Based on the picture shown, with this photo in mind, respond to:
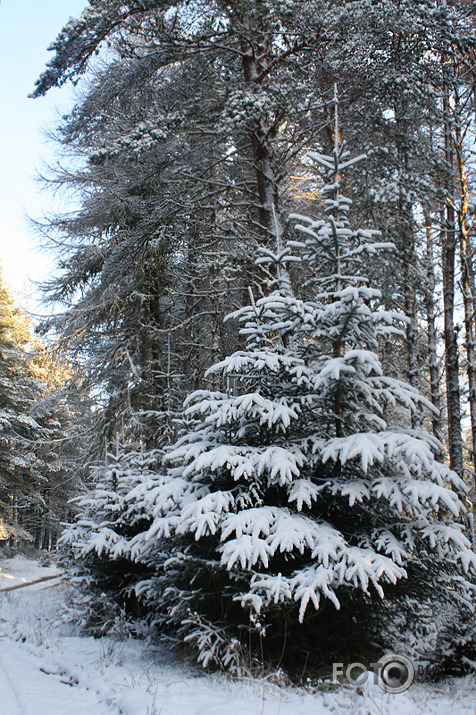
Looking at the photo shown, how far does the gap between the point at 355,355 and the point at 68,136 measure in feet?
32.7

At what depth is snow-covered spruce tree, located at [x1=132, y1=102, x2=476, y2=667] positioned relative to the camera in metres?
4.14

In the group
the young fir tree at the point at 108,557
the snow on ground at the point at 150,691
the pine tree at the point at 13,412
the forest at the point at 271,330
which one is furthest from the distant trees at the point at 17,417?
the snow on ground at the point at 150,691

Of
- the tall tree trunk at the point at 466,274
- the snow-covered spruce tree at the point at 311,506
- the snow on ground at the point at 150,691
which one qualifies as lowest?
the snow on ground at the point at 150,691

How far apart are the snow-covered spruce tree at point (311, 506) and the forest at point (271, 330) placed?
0.03 metres

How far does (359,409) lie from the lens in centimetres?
535

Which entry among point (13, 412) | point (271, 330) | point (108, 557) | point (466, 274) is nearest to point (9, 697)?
point (108, 557)

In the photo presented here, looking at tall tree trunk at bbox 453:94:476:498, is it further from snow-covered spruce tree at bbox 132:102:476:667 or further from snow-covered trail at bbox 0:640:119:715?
snow-covered trail at bbox 0:640:119:715

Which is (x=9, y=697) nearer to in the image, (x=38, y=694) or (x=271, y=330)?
(x=38, y=694)

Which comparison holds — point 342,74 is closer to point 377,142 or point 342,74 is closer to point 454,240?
point 377,142

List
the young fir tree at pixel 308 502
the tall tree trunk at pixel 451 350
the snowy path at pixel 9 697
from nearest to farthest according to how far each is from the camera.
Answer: the snowy path at pixel 9 697 → the young fir tree at pixel 308 502 → the tall tree trunk at pixel 451 350

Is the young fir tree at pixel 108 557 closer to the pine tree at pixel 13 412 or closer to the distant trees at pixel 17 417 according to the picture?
the distant trees at pixel 17 417

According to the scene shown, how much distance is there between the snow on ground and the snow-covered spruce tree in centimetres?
42

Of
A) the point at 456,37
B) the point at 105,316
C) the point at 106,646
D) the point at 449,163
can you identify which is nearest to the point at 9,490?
the point at 105,316

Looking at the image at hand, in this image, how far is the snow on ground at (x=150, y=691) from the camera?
3.56 metres
